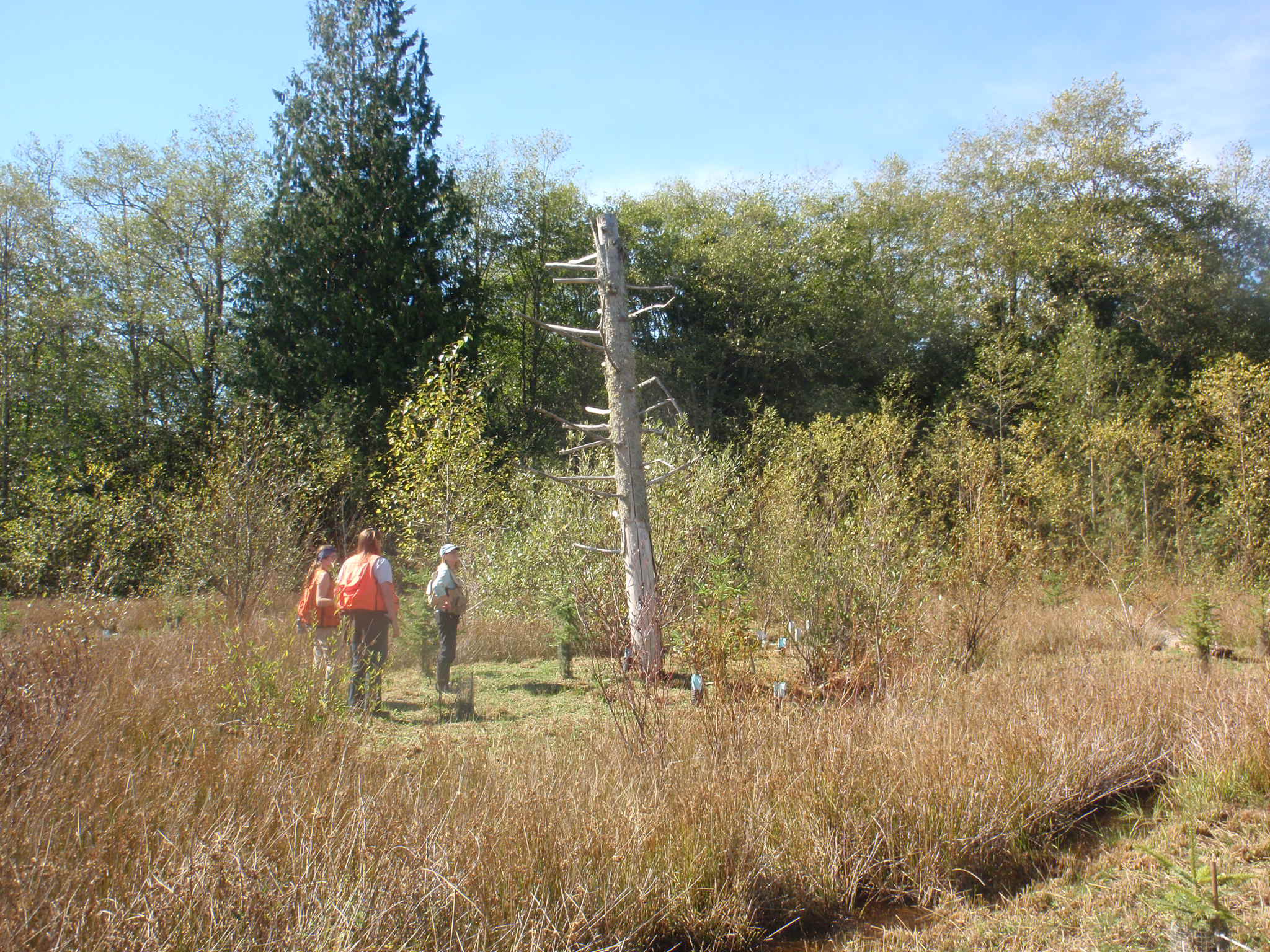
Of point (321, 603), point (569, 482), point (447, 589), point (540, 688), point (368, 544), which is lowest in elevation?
point (540, 688)

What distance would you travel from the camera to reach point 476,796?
4062 mm

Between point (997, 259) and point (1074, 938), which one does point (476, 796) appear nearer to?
point (1074, 938)

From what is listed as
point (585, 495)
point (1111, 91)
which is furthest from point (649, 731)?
point (1111, 91)

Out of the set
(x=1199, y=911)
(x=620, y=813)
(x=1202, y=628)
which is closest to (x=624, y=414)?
(x=620, y=813)

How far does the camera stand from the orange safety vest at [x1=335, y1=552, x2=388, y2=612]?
25.1 feet

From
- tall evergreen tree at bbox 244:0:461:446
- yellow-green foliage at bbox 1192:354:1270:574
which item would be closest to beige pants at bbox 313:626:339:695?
tall evergreen tree at bbox 244:0:461:446

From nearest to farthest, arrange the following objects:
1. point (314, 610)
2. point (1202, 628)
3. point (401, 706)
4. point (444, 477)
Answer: point (401, 706)
point (314, 610)
point (1202, 628)
point (444, 477)

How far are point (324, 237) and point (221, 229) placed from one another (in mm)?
4977

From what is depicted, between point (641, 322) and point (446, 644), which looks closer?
point (446, 644)

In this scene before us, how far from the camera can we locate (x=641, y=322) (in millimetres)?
25188

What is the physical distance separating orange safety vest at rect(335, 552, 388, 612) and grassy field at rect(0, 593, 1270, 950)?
1228 millimetres

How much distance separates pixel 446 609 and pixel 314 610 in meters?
1.17

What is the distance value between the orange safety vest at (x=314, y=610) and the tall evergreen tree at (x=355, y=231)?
12649mm

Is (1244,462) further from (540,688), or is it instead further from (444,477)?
(540,688)
